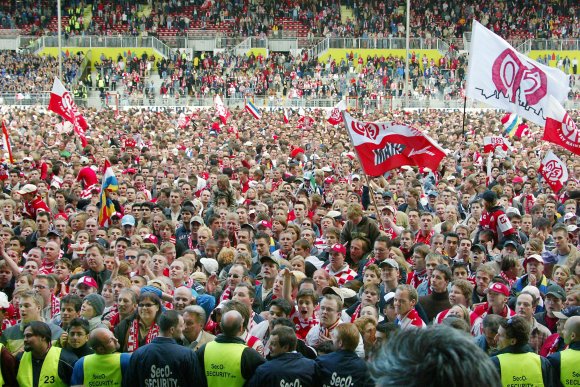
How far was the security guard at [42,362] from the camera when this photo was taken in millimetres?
5922

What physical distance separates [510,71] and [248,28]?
40.9 metres

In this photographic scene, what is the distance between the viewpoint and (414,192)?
Result: 1293 centimetres

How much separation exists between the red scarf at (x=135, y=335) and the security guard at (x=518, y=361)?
2429 millimetres

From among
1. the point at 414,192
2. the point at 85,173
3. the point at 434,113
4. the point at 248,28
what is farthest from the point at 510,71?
the point at 248,28

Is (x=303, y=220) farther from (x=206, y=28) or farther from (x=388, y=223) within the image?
(x=206, y=28)

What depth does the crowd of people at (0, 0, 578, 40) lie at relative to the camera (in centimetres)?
5381

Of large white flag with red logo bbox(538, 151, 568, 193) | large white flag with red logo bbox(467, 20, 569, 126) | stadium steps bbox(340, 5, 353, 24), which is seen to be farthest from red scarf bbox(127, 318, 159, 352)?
stadium steps bbox(340, 5, 353, 24)

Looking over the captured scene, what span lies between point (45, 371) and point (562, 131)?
892cm

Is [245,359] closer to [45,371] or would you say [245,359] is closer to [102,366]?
[102,366]

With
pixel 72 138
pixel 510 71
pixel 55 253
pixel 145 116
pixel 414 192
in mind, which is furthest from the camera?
pixel 145 116

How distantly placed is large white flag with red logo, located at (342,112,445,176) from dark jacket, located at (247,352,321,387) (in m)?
6.32

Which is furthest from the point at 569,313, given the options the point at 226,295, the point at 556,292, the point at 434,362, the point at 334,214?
the point at 334,214

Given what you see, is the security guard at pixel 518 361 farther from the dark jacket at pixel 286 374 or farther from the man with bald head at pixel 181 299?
the man with bald head at pixel 181 299

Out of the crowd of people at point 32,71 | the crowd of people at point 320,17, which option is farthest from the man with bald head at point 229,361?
the crowd of people at point 320,17
